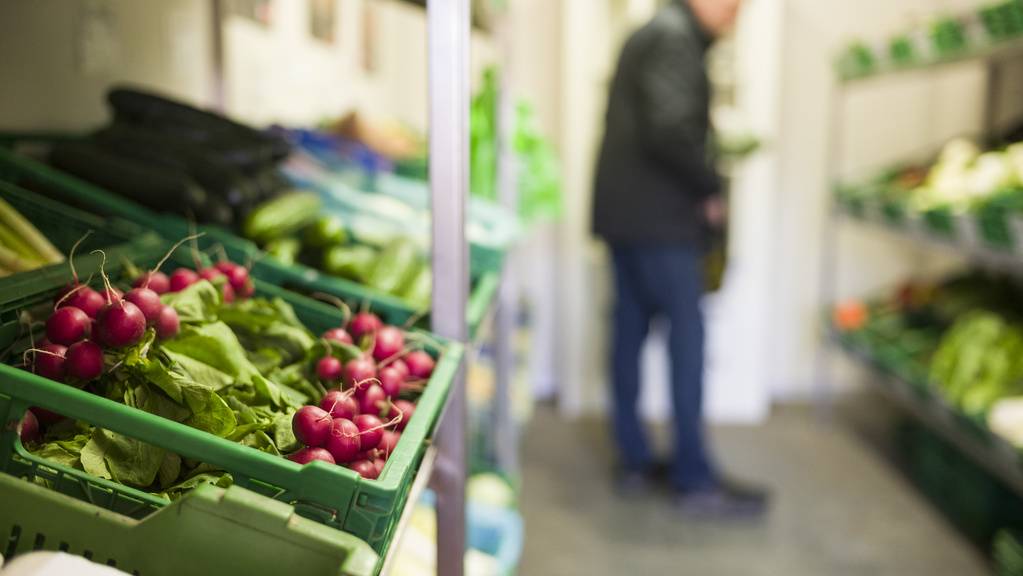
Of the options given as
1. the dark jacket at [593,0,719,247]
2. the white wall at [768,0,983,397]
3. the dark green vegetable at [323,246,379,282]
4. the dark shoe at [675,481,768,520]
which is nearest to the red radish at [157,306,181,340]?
the dark green vegetable at [323,246,379,282]

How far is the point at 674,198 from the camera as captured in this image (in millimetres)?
3242

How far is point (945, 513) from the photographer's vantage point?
3223 mm

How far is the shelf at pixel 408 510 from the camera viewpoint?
91 cm

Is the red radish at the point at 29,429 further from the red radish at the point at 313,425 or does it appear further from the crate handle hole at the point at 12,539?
the red radish at the point at 313,425

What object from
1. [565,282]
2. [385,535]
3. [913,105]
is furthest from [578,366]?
[385,535]

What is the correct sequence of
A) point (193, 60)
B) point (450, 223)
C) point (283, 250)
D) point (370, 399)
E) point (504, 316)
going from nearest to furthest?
point (370, 399) → point (450, 223) → point (283, 250) → point (193, 60) → point (504, 316)

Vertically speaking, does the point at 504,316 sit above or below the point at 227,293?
below

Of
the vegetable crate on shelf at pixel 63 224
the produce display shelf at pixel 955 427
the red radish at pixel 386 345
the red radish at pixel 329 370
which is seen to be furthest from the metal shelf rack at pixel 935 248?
the vegetable crate on shelf at pixel 63 224

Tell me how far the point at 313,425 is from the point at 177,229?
2.38 feet

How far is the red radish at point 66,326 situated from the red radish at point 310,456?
28cm

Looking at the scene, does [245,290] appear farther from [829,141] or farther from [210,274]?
[829,141]

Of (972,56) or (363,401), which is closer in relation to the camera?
(363,401)

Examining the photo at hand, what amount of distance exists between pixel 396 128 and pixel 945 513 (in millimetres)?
2268

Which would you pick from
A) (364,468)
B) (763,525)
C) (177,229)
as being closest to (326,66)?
(177,229)
